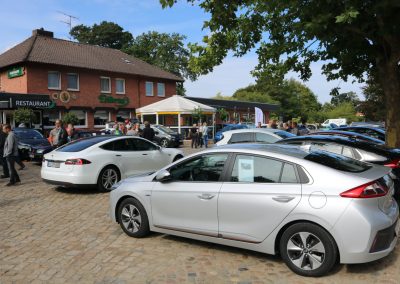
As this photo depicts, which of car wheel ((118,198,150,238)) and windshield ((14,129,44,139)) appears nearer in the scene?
car wheel ((118,198,150,238))

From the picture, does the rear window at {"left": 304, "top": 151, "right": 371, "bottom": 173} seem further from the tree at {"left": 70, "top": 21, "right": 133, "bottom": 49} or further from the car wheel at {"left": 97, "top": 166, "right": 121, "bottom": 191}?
the tree at {"left": 70, "top": 21, "right": 133, "bottom": 49}

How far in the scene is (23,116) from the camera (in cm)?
2388

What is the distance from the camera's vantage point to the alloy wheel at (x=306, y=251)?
4.53m

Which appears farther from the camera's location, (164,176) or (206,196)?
(164,176)

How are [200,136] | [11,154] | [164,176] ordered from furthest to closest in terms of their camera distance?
Result: [200,136] < [11,154] < [164,176]

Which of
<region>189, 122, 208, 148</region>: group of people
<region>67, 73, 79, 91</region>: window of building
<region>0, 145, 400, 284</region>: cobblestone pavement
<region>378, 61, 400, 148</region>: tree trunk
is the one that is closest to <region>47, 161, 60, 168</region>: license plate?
<region>0, 145, 400, 284</region>: cobblestone pavement

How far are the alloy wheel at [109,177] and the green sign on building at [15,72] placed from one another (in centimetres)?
2394

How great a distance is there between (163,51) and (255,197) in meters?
61.7

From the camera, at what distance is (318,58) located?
11836mm

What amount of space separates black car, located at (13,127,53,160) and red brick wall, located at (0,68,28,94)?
13761 mm

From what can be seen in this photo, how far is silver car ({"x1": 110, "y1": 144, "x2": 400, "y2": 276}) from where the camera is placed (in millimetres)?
4395

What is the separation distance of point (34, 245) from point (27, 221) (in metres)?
1.61

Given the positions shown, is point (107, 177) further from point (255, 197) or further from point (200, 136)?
point (200, 136)

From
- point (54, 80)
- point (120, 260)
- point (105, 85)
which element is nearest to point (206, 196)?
point (120, 260)
